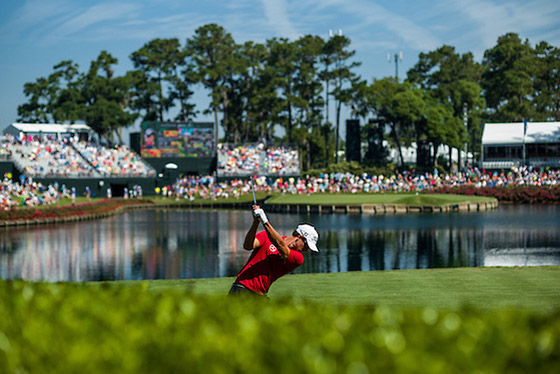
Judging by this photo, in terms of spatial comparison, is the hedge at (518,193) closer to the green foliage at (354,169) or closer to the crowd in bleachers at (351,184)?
the crowd in bleachers at (351,184)

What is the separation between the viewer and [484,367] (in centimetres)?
409

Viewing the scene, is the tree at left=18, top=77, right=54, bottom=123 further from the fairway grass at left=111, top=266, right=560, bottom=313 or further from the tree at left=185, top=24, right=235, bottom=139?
the fairway grass at left=111, top=266, right=560, bottom=313

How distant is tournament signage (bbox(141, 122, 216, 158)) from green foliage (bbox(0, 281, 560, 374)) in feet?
220

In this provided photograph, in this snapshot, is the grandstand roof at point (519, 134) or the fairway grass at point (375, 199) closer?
the fairway grass at point (375, 199)

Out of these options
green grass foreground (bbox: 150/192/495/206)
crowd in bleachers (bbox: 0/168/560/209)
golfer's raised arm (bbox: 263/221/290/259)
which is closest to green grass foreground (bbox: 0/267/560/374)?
golfer's raised arm (bbox: 263/221/290/259)

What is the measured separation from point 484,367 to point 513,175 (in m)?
63.4

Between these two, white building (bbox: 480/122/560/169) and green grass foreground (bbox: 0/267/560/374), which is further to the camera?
white building (bbox: 480/122/560/169)

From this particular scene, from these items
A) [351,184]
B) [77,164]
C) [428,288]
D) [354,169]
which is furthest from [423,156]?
[428,288]

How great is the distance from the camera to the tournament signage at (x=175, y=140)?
71875 millimetres

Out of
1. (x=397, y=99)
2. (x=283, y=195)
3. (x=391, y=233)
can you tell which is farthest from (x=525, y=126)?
(x=391, y=233)

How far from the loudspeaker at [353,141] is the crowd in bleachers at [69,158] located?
2028 cm

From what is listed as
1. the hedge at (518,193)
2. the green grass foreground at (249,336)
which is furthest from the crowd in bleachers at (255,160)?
the green grass foreground at (249,336)

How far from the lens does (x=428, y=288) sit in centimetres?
1451

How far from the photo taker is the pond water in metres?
24.0
